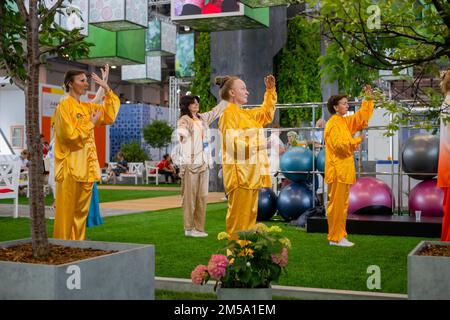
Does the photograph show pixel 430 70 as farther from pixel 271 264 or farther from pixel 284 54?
pixel 284 54

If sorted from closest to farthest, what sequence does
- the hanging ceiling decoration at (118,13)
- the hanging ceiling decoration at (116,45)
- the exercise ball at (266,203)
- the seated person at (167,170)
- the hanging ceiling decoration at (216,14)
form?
the exercise ball at (266,203)
the hanging ceiling decoration at (216,14)
the hanging ceiling decoration at (118,13)
the hanging ceiling decoration at (116,45)
the seated person at (167,170)

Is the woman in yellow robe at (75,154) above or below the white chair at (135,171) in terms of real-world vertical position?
above

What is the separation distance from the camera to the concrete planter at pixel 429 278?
9.83 ft

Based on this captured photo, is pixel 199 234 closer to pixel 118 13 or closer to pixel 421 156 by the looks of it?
pixel 421 156

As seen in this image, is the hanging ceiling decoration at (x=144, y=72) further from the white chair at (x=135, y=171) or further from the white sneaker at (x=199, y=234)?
the white sneaker at (x=199, y=234)

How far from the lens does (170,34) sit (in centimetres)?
1877

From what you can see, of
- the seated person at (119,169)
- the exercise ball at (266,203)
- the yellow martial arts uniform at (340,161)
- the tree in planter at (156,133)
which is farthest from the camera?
the tree in planter at (156,133)

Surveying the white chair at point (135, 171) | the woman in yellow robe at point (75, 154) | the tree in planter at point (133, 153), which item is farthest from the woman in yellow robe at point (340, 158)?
the tree in planter at point (133, 153)

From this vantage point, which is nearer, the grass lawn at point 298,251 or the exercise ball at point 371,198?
the grass lawn at point 298,251

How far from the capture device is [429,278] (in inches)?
119

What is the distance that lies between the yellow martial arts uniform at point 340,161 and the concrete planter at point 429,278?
10.4ft

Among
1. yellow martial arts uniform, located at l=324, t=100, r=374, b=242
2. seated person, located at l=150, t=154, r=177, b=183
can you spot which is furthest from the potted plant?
seated person, located at l=150, t=154, r=177, b=183

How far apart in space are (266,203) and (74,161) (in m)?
4.51

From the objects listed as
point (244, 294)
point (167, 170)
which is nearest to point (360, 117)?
point (244, 294)
